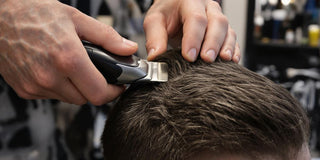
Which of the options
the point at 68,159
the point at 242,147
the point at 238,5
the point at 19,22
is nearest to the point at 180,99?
the point at 242,147

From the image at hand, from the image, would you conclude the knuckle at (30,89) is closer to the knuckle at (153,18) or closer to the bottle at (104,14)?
the knuckle at (153,18)

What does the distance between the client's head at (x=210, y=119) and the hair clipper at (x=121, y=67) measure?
1.7 inches

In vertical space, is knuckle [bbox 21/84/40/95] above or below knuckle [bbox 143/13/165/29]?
below

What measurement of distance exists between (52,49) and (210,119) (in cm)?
38

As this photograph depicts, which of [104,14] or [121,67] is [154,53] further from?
[104,14]

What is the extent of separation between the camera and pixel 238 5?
2.09m

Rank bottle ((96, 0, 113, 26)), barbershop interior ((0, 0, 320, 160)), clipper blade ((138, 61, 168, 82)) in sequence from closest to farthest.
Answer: clipper blade ((138, 61, 168, 82))
barbershop interior ((0, 0, 320, 160))
bottle ((96, 0, 113, 26))

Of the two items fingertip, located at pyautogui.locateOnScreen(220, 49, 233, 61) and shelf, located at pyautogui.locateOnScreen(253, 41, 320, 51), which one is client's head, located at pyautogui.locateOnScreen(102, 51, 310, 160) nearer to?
fingertip, located at pyautogui.locateOnScreen(220, 49, 233, 61)

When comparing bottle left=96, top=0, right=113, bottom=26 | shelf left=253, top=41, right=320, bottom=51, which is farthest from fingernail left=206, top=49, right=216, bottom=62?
shelf left=253, top=41, right=320, bottom=51

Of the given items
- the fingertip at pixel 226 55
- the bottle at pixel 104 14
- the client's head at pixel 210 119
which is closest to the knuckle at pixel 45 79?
the client's head at pixel 210 119

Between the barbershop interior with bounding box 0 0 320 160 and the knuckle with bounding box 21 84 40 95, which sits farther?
the barbershop interior with bounding box 0 0 320 160

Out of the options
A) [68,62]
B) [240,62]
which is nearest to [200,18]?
[68,62]

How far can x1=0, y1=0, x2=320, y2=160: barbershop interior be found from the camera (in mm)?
1151

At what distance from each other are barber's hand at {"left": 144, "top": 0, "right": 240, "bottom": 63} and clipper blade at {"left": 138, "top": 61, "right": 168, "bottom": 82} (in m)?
0.07
